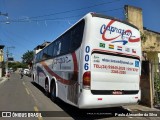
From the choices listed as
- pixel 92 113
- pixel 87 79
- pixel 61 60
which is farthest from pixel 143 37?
pixel 87 79

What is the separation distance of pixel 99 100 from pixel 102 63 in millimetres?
1325

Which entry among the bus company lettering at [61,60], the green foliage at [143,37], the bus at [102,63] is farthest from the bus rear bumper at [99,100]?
the green foliage at [143,37]

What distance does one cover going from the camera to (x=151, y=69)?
12211 millimetres

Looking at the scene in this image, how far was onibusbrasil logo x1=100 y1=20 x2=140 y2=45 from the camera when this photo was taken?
30.8 ft

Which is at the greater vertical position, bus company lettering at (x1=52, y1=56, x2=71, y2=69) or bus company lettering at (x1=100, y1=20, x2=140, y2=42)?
bus company lettering at (x1=100, y1=20, x2=140, y2=42)

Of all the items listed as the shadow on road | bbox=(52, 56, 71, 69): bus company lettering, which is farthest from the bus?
the shadow on road

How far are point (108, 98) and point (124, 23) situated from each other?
9.96ft

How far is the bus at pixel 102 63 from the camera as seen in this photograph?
8.95 meters

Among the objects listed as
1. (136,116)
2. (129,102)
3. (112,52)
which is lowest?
(136,116)

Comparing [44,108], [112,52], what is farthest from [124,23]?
[44,108]

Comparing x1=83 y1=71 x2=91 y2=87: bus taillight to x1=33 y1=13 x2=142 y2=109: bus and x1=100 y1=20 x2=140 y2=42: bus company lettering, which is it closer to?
x1=33 y1=13 x2=142 y2=109: bus

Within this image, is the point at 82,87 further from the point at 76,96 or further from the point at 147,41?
the point at 147,41

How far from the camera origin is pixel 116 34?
969 cm

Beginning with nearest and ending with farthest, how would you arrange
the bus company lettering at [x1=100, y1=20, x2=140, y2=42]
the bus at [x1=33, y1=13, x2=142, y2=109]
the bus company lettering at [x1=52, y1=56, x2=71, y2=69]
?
the bus at [x1=33, y1=13, x2=142, y2=109]
the bus company lettering at [x1=100, y1=20, x2=140, y2=42]
the bus company lettering at [x1=52, y1=56, x2=71, y2=69]
